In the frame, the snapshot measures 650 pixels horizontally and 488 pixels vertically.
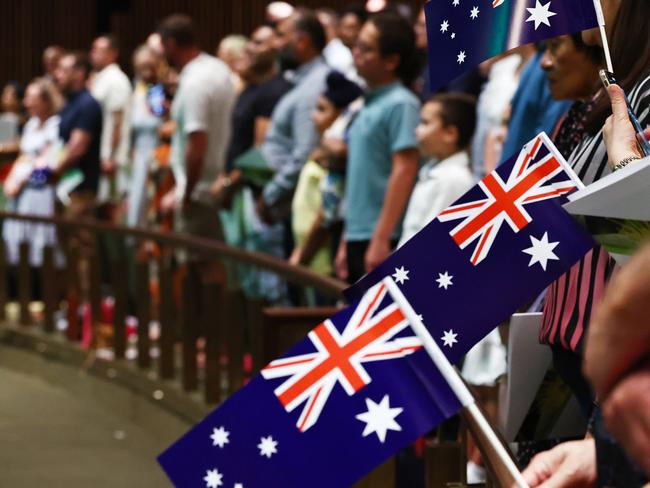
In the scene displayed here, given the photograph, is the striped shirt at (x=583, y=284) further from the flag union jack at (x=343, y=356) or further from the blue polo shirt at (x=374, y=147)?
the blue polo shirt at (x=374, y=147)

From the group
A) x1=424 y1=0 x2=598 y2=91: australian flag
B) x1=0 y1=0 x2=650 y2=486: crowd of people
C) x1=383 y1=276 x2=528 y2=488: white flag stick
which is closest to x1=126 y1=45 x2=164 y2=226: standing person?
x1=0 y1=0 x2=650 y2=486: crowd of people

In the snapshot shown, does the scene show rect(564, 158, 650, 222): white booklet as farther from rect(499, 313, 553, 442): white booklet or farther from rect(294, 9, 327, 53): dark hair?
rect(294, 9, 327, 53): dark hair

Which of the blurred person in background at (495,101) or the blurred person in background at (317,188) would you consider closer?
the blurred person in background at (495,101)

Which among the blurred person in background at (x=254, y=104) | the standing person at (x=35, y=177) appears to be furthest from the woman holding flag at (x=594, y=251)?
the standing person at (x=35, y=177)

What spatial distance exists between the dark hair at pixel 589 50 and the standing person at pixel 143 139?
5.50 m

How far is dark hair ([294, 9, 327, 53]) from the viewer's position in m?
6.27

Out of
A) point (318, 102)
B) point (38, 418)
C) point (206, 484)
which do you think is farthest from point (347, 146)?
point (206, 484)

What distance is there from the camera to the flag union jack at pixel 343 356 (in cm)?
196

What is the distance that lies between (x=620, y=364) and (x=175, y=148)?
250 inches

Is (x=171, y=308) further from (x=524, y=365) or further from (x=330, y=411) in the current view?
(x=330, y=411)

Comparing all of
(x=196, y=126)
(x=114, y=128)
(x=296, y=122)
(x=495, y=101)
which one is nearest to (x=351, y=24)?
(x=296, y=122)

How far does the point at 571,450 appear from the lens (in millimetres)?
1918

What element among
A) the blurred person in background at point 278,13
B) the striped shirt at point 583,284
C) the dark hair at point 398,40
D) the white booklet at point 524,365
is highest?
the blurred person in background at point 278,13

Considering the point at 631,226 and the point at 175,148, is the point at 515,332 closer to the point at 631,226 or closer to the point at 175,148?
the point at 631,226
